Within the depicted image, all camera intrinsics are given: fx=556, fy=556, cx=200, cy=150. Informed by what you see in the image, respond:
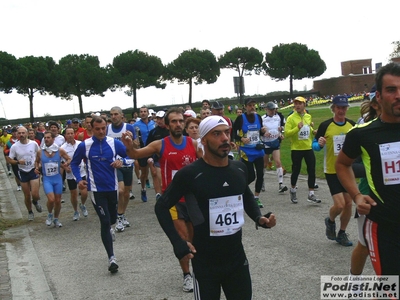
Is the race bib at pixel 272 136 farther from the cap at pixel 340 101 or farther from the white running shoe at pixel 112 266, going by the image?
the white running shoe at pixel 112 266

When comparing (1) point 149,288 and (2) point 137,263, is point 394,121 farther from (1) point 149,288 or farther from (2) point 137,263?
(2) point 137,263

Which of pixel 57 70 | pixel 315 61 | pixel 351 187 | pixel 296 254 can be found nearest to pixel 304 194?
pixel 296 254

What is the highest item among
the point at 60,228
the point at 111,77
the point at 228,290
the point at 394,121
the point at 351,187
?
the point at 111,77

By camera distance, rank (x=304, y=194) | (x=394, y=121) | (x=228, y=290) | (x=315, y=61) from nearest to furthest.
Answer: (x=394, y=121)
(x=228, y=290)
(x=304, y=194)
(x=315, y=61)

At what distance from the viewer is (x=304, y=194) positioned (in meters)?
12.3

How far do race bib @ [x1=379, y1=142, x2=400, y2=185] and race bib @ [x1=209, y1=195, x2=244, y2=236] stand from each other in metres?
1.13

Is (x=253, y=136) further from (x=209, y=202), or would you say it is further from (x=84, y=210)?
(x=209, y=202)

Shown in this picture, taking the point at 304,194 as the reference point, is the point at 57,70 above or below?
above

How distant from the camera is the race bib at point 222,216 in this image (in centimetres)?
421

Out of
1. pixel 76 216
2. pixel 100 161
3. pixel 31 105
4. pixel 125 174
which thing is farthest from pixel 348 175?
pixel 31 105

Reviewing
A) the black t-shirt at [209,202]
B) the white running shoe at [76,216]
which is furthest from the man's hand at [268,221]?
the white running shoe at [76,216]

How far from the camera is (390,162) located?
153 inches

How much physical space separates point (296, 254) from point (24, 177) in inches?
287

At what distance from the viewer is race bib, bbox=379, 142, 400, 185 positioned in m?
3.86
